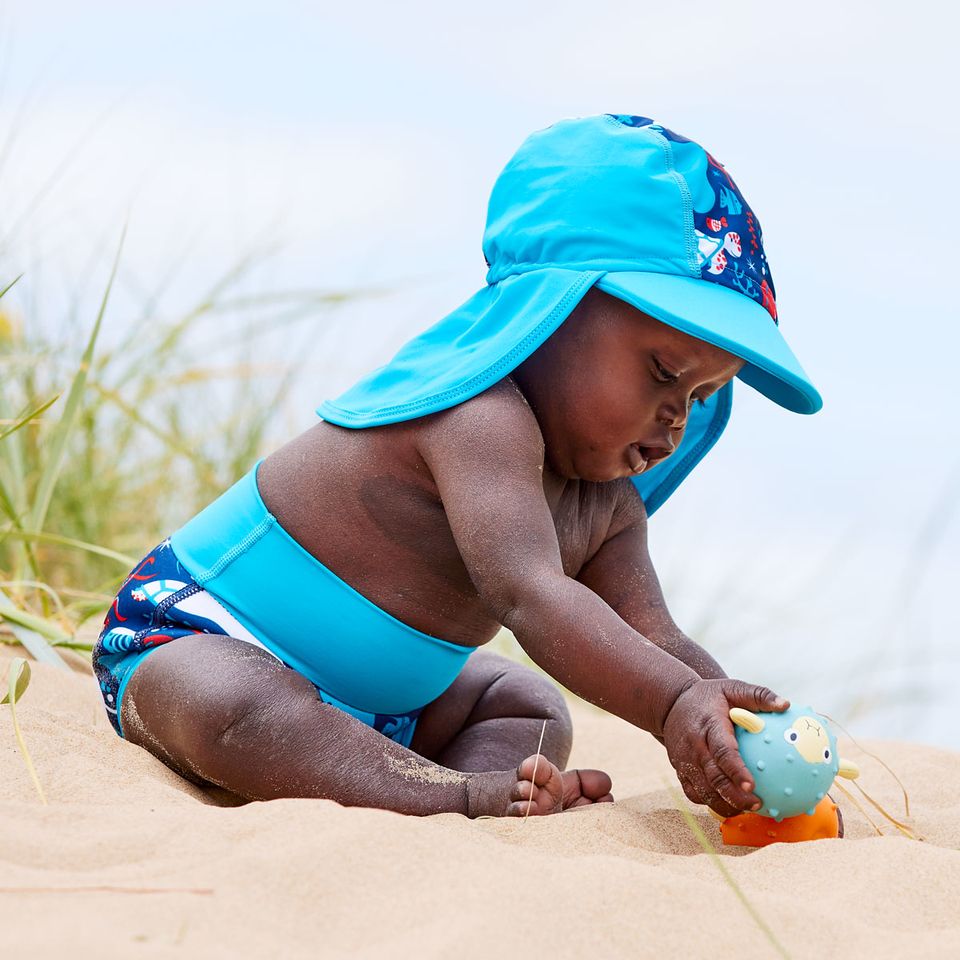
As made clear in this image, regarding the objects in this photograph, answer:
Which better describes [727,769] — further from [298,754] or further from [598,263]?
[598,263]

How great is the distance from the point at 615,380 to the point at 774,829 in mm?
810

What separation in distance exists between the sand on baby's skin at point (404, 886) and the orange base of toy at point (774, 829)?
12 centimetres

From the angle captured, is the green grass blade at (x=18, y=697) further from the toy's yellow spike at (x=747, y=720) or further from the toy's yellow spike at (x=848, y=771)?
the toy's yellow spike at (x=848, y=771)

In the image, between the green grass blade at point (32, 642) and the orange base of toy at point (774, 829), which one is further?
the green grass blade at point (32, 642)

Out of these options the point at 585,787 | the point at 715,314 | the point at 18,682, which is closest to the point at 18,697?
the point at 18,682

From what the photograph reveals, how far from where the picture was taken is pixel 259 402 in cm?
476

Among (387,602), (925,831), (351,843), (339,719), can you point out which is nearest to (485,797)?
(339,719)

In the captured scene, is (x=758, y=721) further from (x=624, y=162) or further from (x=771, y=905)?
(x=624, y=162)

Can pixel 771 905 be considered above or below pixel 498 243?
below

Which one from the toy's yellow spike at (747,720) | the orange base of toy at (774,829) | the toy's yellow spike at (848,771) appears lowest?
the orange base of toy at (774,829)

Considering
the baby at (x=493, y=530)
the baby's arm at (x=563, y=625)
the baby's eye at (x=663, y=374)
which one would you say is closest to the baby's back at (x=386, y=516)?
the baby at (x=493, y=530)

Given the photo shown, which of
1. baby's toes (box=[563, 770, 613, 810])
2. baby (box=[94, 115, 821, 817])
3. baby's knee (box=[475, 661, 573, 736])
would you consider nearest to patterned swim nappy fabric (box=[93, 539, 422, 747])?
baby (box=[94, 115, 821, 817])

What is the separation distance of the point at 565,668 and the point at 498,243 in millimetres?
883

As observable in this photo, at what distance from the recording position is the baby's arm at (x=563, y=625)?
6.30ft
